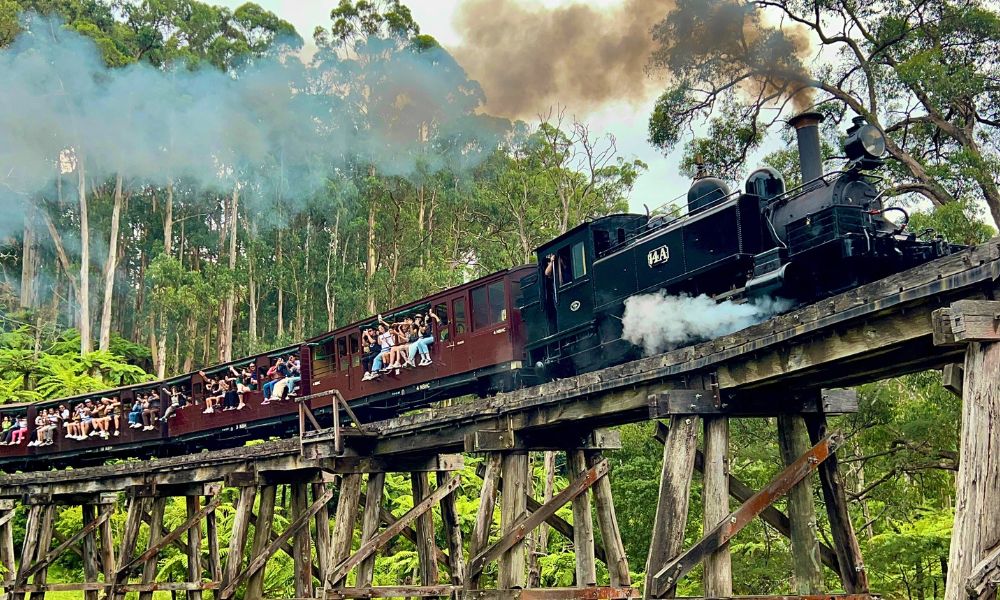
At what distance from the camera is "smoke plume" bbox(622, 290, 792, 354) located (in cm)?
1023

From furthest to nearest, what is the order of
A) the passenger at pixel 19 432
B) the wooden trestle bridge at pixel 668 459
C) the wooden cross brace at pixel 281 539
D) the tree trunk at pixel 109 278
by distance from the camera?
the tree trunk at pixel 109 278 < the passenger at pixel 19 432 < the wooden cross brace at pixel 281 539 < the wooden trestle bridge at pixel 668 459

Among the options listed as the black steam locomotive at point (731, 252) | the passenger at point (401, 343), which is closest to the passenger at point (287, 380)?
the passenger at point (401, 343)

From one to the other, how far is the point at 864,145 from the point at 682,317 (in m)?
2.67

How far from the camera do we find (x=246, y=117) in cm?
4059

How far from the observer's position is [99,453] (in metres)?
22.3

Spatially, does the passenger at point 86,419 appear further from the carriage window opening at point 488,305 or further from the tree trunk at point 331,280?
the tree trunk at point 331,280

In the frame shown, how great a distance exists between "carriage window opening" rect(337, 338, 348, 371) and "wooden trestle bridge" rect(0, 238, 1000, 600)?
0.67m

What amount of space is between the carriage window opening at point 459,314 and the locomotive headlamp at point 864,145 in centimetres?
655

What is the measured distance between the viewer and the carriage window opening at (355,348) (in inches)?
664

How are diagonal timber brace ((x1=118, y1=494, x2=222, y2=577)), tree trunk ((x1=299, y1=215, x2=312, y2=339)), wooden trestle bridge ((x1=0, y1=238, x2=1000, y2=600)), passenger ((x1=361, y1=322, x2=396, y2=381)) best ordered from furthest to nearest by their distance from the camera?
tree trunk ((x1=299, y1=215, x2=312, y2=339)) < diagonal timber brace ((x1=118, y1=494, x2=222, y2=577)) < passenger ((x1=361, y1=322, x2=396, y2=381)) < wooden trestle bridge ((x1=0, y1=238, x2=1000, y2=600))

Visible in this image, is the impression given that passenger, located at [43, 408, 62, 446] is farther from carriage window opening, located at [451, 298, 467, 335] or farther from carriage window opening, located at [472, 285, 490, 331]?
carriage window opening, located at [472, 285, 490, 331]

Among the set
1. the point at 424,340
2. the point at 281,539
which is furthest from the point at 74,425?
the point at 424,340

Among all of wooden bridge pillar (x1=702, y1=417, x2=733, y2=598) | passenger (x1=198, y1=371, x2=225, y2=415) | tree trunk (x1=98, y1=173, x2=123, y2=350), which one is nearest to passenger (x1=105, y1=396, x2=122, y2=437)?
passenger (x1=198, y1=371, x2=225, y2=415)

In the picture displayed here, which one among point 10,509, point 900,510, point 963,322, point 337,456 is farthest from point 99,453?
point 963,322
